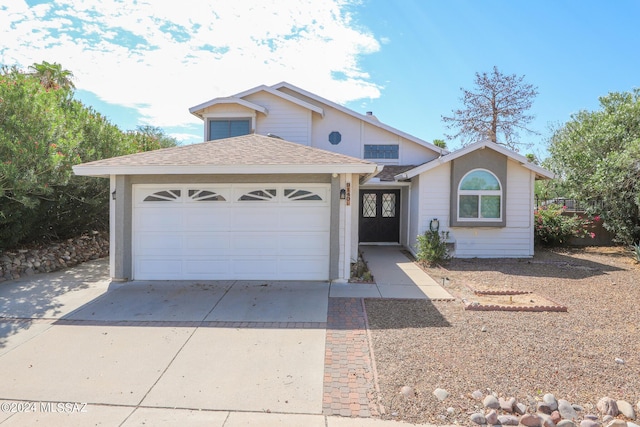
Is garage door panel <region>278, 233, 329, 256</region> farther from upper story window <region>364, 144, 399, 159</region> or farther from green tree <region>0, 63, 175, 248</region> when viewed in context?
upper story window <region>364, 144, 399, 159</region>

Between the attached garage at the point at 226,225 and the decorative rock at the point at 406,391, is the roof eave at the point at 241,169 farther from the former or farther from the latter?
the decorative rock at the point at 406,391

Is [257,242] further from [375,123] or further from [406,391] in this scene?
[375,123]

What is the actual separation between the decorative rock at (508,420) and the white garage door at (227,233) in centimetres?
505

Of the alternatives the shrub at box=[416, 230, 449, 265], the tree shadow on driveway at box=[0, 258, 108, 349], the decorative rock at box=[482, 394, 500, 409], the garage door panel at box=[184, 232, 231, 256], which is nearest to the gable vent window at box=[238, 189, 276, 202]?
the garage door panel at box=[184, 232, 231, 256]

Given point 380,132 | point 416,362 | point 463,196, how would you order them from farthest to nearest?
point 380,132 → point 463,196 → point 416,362

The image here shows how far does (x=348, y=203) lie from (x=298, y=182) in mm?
1173

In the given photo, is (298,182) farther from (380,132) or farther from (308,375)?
(380,132)

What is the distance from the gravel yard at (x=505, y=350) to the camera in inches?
144

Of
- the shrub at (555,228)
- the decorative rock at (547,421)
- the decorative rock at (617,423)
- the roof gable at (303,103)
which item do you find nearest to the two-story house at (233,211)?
the roof gable at (303,103)

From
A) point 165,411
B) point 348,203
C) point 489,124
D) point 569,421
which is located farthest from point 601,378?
point 489,124

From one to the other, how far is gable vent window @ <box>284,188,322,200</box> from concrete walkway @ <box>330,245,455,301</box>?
6.36ft

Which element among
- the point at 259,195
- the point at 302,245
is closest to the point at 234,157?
the point at 259,195

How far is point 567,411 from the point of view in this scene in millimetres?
3412

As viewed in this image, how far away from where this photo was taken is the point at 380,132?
1439 centimetres
